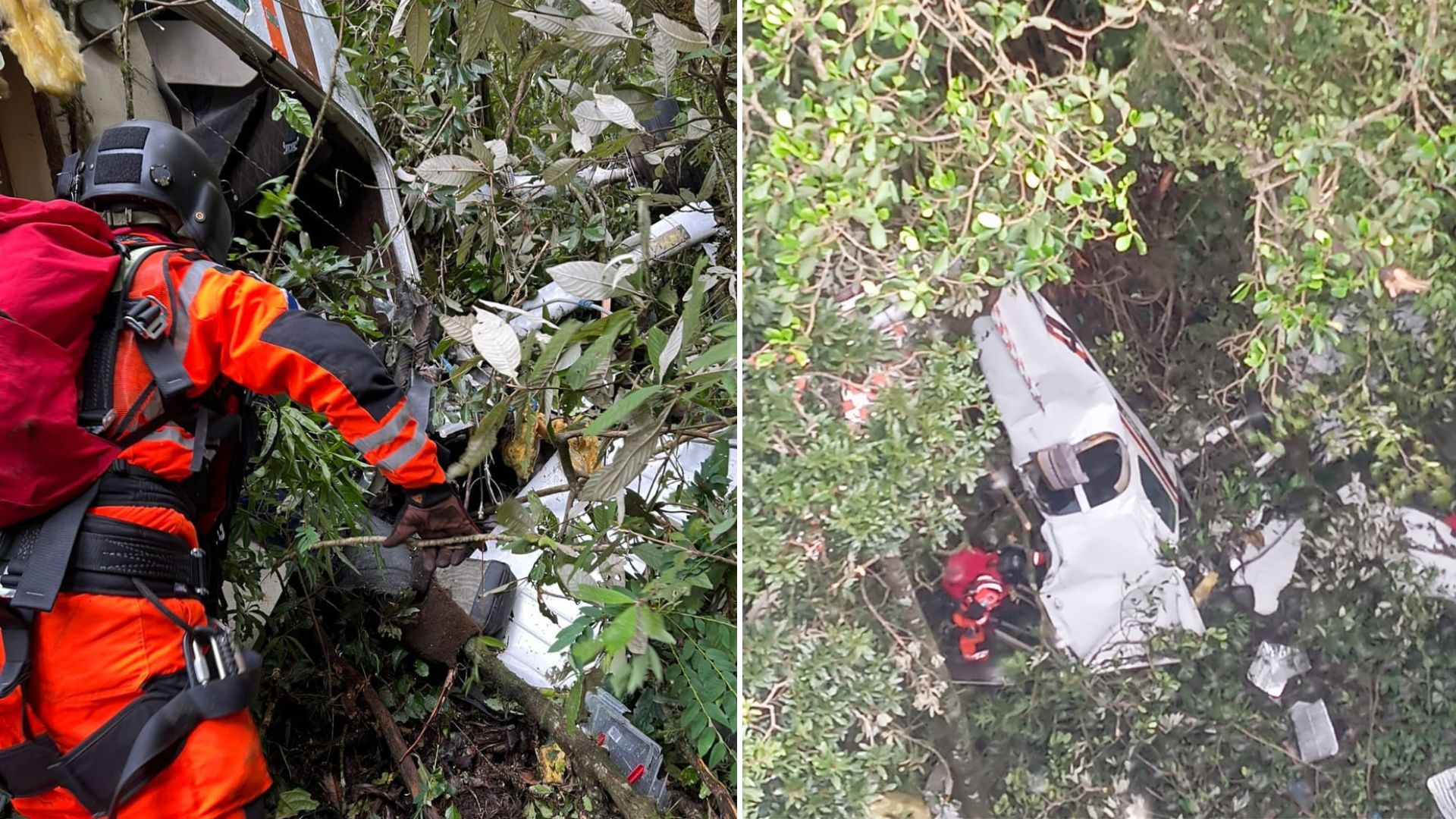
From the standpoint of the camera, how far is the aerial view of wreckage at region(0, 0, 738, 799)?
2.15m

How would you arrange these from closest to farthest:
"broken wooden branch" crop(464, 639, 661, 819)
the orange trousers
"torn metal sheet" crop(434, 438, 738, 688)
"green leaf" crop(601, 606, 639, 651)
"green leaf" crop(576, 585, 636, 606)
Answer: "green leaf" crop(601, 606, 639, 651)
"green leaf" crop(576, 585, 636, 606)
the orange trousers
"broken wooden branch" crop(464, 639, 661, 819)
"torn metal sheet" crop(434, 438, 738, 688)

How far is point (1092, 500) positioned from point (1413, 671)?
0.35 m

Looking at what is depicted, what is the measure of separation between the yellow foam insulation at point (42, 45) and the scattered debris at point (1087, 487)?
2.17 m

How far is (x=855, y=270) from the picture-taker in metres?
0.75

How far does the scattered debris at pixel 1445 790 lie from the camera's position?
2.58ft

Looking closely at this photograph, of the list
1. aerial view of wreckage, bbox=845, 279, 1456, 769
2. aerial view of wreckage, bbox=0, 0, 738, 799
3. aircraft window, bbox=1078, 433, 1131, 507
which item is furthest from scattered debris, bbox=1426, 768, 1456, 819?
aerial view of wreckage, bbox=0, 0, 738, 799

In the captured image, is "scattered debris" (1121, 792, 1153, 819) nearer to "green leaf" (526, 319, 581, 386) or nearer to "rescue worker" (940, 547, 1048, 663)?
"rescue worker" (940, 547, 1048, 663)

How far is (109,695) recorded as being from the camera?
145 centimetres

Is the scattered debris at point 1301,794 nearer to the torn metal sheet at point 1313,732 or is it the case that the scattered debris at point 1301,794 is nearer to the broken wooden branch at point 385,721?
the torn metal sheet at point 1313,732

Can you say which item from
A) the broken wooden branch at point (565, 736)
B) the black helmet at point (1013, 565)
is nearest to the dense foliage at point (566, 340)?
the broken wooden branch at point (565, 736)

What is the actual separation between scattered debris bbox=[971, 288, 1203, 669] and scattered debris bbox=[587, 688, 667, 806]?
1.57 meters

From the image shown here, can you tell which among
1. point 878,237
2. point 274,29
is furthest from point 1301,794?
point 274,29

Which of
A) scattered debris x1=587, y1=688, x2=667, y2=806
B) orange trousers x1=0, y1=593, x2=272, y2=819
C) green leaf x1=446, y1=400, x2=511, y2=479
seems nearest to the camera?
green leaf x1=446, y1=400, x2=511, y2=479

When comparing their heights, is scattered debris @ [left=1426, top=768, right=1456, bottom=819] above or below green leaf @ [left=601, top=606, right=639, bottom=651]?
above
